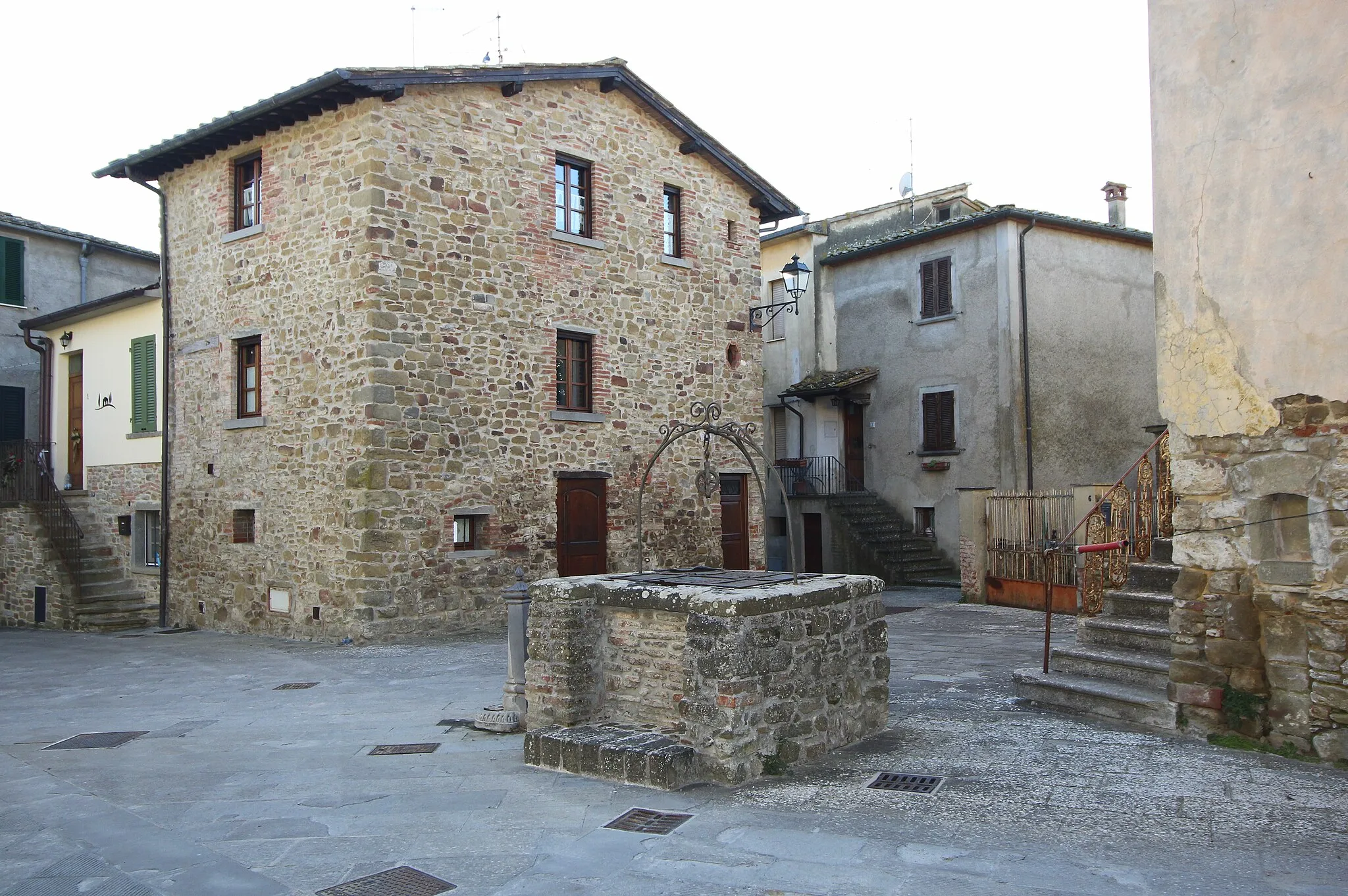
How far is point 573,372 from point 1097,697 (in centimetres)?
929

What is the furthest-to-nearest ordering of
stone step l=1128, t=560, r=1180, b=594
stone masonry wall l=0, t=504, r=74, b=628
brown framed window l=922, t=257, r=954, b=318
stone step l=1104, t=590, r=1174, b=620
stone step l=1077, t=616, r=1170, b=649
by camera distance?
brown framed window l=922, t=257, r=954, b=318
stone masonry wall l=0, t=504, r=74, b=628
stone step l=1128, t=560, r=1180, b=594
stone step l=1104, t=590, r=1174, b=620
stone step l=1077, t=616, r=1170, b=649

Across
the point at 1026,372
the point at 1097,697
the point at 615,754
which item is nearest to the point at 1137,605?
the point at 1097,697

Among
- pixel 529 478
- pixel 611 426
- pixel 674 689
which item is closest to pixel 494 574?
pixel 529 478

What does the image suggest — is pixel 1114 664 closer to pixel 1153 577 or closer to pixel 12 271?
pixel 1153 577

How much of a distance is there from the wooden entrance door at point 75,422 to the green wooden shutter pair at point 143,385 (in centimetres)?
209

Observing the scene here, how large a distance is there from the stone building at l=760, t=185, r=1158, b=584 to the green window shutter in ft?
49.7

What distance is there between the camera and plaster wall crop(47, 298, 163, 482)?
53.5 ft

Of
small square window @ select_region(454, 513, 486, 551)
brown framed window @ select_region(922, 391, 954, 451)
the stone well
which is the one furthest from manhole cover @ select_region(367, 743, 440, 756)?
brown framed window @ select_region(922, 391, 954, 451)

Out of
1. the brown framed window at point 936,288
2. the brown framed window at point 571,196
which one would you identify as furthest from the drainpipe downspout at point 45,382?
the brown framed window at point 936,288

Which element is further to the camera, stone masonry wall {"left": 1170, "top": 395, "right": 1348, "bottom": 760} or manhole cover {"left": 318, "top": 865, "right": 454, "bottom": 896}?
stone masonry wall {"left": 1170, "top": 395, "right": 1348, "bottom": 760}

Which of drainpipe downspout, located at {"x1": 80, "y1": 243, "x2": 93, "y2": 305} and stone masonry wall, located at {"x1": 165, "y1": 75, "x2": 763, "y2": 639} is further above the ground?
drainpipe downspout, located at {"x1": 80, "y1": 243, "x2": 93, "y2": 305}

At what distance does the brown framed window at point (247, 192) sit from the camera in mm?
14461

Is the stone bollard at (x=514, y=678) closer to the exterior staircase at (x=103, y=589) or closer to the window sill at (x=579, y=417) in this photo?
the window sill at (x=579, y=417)

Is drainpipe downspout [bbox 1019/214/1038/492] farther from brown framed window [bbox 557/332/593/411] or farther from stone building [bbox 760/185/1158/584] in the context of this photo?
brown framed window [bbox 557/332/593/411]
